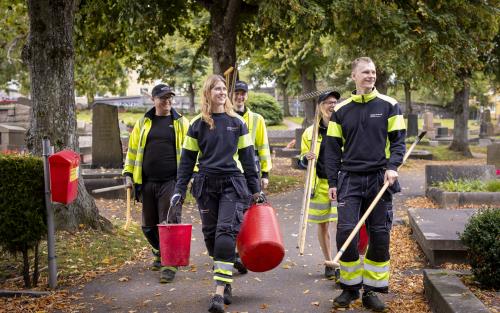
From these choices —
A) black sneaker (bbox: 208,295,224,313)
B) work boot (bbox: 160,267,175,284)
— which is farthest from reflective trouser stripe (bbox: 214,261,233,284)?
work boot (bbox: 160,267,175,284)

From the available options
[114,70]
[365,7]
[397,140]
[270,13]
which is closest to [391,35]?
[365,7]

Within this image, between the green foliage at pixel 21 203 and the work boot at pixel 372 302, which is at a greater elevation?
the green foliage at pixel 21 203

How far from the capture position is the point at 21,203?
638cm

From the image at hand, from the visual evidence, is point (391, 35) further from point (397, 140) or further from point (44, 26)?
point (397, 140)

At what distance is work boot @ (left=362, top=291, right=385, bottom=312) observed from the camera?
556cm

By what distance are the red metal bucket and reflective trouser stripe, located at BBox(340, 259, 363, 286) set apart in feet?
1.80

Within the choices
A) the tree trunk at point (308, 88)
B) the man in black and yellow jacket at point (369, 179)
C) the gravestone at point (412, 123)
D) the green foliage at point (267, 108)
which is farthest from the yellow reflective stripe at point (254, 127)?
the green foliage at point (267, 108)

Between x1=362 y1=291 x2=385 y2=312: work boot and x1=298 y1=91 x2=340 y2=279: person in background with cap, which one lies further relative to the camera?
x1=298 y1=91 x2=340 y2=279: person in background with cap

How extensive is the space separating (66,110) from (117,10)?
6.99 m

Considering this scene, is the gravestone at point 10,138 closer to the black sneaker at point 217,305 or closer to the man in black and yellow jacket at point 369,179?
the black sneaker at point 217,305

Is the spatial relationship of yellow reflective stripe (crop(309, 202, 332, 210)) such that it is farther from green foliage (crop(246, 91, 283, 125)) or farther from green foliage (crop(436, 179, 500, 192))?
green foliage (crop(246, 91, 283, 125))

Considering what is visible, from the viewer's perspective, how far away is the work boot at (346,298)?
5710mm

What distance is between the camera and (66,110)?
8.71 m

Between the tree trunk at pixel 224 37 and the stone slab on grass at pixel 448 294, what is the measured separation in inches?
408
